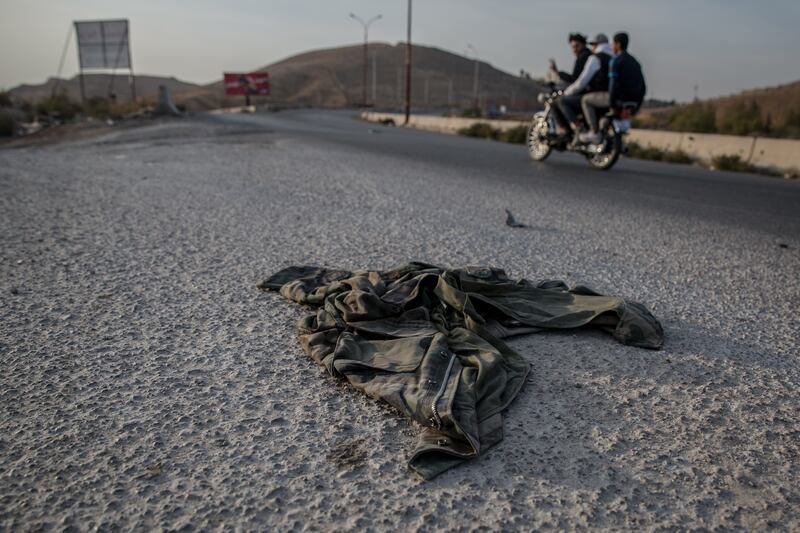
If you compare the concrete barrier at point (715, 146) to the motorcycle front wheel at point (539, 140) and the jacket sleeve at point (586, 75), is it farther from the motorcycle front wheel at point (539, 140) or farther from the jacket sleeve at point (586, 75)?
the jacket sleeve at point (586, 75)

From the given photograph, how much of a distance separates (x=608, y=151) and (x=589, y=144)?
351mm

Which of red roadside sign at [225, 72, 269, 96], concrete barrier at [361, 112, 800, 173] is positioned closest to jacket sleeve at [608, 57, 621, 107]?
concrete barrier at [361, 112, 800, 173]

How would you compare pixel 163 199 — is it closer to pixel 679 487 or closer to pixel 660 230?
pixel 660 230

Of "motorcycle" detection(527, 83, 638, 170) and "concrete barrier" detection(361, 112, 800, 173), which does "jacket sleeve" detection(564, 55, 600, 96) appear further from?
"concrete barrier" detection(361, 112, 800, 173)

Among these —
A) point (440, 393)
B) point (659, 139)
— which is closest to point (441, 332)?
point (440, 393)

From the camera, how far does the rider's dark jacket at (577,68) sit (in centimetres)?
1014

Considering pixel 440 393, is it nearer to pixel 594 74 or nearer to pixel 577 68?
pixel 594 74

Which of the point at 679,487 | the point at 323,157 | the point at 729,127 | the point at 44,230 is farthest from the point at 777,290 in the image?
the point at 729,127

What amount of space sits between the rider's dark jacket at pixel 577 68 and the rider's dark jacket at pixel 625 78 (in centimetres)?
65

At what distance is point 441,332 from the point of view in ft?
8.66

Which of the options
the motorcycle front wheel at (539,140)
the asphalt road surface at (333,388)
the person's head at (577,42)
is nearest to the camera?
the asphalt road surface at (333,388)

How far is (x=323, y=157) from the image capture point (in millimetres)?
10250

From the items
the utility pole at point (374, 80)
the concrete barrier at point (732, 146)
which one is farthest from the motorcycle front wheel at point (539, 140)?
the utility pole at point (374, 80)

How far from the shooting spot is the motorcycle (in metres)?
9.77
